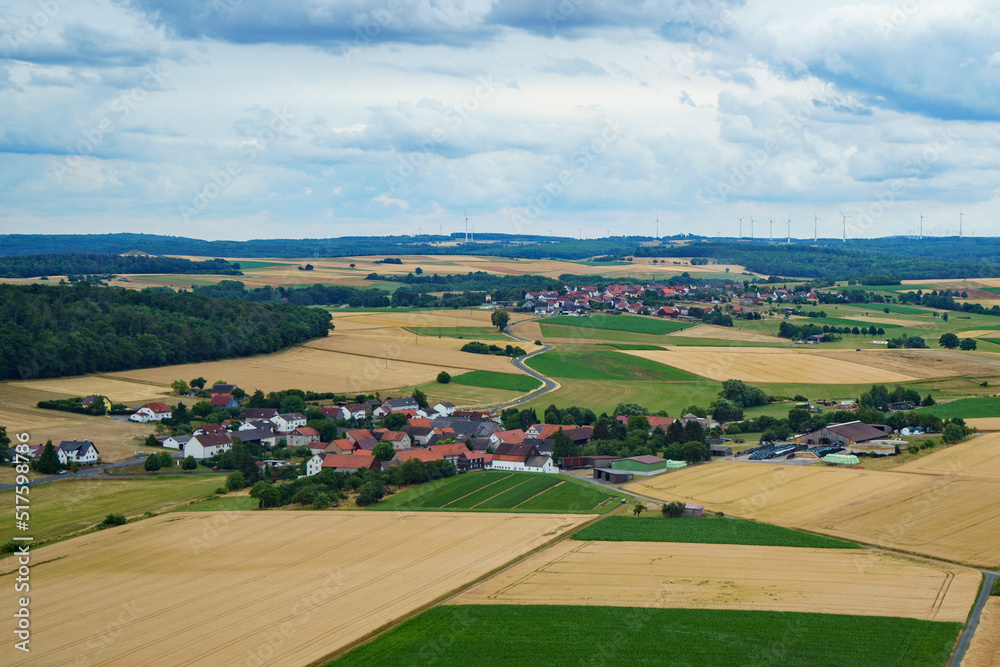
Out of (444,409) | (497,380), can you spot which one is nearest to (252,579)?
(444,409)

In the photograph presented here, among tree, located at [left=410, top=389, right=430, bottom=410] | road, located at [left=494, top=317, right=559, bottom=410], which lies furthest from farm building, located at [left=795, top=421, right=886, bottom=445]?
tree, located at [left=410, top=389, right=430, bottom=410]

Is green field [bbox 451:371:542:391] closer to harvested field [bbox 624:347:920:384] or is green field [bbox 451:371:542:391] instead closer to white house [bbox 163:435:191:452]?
harvested field [bbox 624:347:920:384]

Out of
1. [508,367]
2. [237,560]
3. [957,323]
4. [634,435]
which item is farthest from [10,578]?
[957,323]

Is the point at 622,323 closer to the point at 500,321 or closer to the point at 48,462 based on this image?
the point at 500,321

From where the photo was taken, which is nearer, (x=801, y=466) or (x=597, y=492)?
(x=597, y=492)

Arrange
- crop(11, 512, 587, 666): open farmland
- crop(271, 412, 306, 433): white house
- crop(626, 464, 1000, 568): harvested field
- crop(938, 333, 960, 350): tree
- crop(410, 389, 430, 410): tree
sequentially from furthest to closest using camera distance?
crop(938, 333, 960, 350): tree
crop(410, 389, 430, 410): tree
crop(271, 412, 306, 433): white house
crop(626, 464, 1000, 568): harvested field
crop(11, 512, 587, 666): open farmland

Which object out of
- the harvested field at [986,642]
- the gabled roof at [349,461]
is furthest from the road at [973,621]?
the gabled roof at [349,461]

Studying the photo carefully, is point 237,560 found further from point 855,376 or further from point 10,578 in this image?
point 855,376
